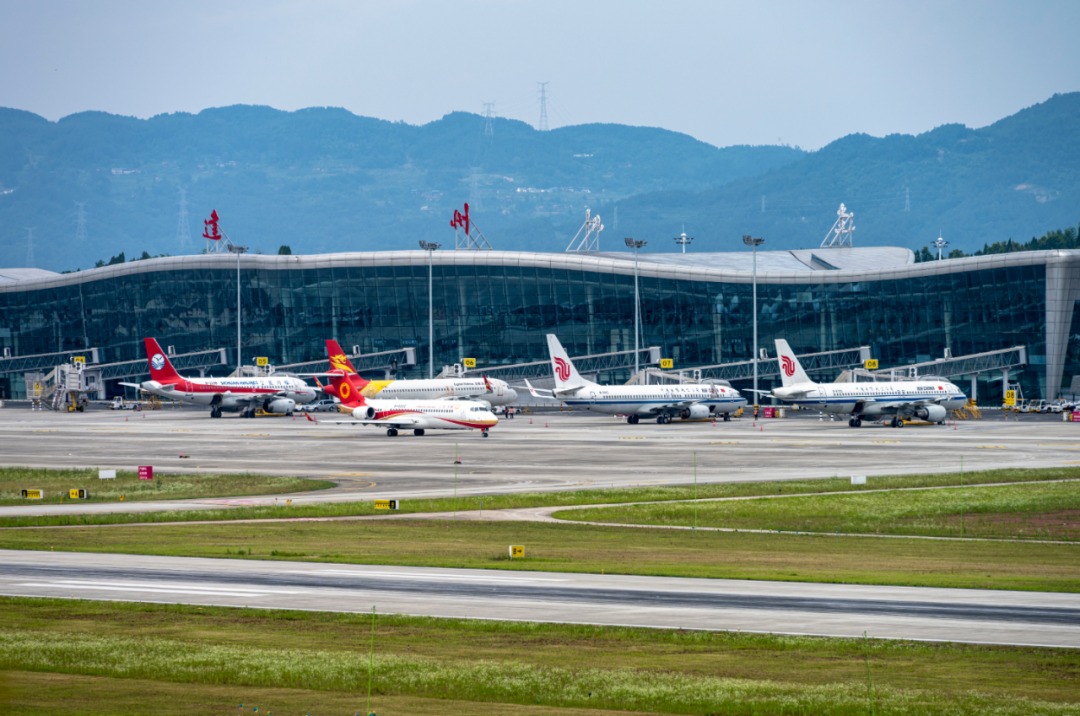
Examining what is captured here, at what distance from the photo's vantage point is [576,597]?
24.0 m

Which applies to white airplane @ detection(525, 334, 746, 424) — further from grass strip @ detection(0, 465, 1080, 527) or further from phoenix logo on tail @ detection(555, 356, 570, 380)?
grass strip @ detection(0, 465, 1080, 527)

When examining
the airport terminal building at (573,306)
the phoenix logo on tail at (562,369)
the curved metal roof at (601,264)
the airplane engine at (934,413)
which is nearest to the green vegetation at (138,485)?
the phoenix logo on tail at (562,369)

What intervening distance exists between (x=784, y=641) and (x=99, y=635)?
1244cm

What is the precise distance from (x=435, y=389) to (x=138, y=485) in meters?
57.6

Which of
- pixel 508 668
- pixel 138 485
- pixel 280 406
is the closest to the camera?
pixel 508 668

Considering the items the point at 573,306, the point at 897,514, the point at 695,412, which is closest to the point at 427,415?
the point at 695,412

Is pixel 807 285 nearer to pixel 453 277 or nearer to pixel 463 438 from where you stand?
pixel 453 277

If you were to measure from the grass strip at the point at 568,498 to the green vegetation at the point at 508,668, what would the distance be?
20.1m

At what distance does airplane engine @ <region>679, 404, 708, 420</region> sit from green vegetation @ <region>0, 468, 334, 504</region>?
190 ft

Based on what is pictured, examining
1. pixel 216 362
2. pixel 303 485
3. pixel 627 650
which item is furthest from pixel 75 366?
pixel 627 650

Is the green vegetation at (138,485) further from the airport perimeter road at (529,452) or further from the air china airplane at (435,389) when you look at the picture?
the air china airplane at (435,389)

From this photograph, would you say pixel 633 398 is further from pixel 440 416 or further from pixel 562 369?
pixel 440 416

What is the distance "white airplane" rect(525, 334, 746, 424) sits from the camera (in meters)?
105

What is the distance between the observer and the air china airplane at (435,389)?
110250mm
